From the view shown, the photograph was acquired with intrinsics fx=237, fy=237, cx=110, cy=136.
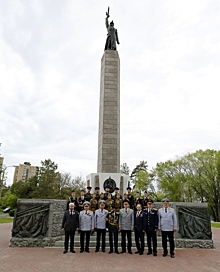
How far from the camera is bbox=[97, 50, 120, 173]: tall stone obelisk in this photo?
12975 mm

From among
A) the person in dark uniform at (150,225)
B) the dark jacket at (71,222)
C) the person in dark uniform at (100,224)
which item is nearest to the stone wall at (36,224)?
the dark jacket at (71,222)

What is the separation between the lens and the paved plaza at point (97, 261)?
4.96m

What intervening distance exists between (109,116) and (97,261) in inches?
359

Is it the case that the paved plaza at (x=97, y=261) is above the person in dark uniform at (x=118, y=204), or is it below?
below

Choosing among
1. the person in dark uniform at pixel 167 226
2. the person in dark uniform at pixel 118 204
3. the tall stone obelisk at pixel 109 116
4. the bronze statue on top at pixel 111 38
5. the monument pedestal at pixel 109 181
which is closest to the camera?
the person in dark uniform at pixel 167 226

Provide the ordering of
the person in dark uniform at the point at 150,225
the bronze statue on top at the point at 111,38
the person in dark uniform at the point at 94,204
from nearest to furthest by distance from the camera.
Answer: the person in dark uniform at the point at 150,225
the person in dark uniform at the point at 94,204
the bronze statue on top at the point at 111,38

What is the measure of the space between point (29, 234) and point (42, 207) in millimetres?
883

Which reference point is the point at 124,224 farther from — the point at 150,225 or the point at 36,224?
the point at 36,224

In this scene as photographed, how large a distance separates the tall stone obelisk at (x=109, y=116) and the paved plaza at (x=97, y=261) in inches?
258

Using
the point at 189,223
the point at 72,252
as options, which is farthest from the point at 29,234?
the point at 189,223

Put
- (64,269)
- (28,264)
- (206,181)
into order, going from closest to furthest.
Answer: (64,269)
(28,264)
(206,181)

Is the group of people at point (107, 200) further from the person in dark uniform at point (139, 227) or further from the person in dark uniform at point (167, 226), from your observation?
the person in dark uniform at point (167, 226)

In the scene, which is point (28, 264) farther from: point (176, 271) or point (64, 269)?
point (176, 271)

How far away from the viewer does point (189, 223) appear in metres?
8.00
